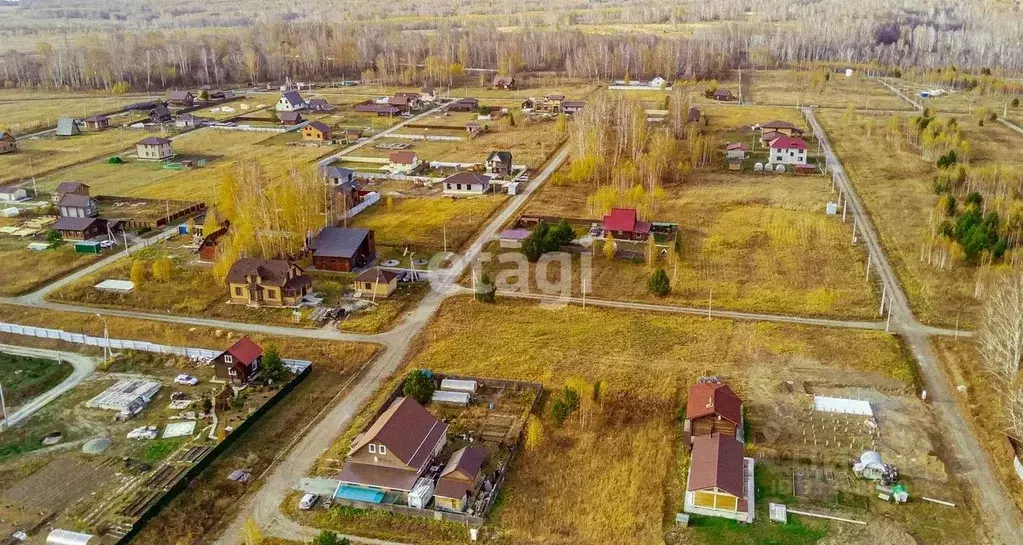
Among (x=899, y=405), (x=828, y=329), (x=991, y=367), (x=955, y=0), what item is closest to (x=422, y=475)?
(x=899, y=405)

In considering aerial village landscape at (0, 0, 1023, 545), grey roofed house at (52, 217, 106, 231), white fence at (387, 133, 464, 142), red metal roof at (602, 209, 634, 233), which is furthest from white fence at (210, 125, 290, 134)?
red metal roof at (602, 209, 634, 233)

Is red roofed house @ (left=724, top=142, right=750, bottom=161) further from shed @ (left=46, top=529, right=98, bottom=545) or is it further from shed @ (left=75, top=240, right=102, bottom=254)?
shed @ (left=46, top=529, right=98, bottom=545)

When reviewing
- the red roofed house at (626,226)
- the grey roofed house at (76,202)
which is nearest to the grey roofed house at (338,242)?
the red roofed house at (626,226)

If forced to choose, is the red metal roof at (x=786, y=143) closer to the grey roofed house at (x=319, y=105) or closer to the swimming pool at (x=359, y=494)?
the swimming pool at (x=359, y=494)

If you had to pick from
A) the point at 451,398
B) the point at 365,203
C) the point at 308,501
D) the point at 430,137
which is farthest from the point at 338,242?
the point at 430,137

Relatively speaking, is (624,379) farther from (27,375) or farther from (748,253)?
(27,375)

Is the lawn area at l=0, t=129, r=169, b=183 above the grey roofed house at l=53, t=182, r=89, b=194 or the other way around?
above

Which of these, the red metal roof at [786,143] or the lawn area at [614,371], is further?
the red metal roof at [786,143]
